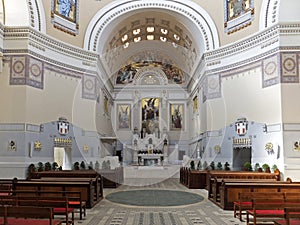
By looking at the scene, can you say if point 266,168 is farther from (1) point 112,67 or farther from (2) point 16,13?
(1) point 112,67

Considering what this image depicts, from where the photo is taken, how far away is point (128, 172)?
21484mm

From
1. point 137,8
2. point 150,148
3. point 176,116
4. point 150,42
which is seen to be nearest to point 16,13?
point 137,8

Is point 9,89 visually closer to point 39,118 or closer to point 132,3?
point 39,118

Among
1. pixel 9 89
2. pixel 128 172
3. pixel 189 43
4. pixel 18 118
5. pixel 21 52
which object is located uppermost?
pixel 189 43

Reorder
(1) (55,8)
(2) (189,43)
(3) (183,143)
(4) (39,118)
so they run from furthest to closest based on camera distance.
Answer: (3) (183,143), (2) (189,43), (1) (55,8), (4) (39,118)

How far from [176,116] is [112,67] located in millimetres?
8501

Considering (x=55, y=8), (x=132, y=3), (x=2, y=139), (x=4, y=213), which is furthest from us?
(x=132, y=3)

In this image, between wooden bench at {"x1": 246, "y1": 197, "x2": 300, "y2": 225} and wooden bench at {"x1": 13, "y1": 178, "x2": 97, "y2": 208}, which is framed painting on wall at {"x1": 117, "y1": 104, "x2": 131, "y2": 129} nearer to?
wooden bench at {"x1": 13, "y1": 178, "x2": 97, "y2": 208}

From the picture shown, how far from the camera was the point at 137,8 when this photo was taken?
2045cm

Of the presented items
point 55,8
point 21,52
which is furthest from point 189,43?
point 21,52

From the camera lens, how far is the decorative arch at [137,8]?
→ 66.0 feet

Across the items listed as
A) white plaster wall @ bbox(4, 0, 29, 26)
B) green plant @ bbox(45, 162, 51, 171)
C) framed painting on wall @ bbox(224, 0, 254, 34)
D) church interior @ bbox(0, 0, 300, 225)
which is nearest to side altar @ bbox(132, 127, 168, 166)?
church interior @ bbox(0, 0, 300, 225)

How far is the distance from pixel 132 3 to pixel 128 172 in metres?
10.8

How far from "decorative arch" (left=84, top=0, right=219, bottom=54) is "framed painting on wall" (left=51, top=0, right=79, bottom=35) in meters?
0.97
